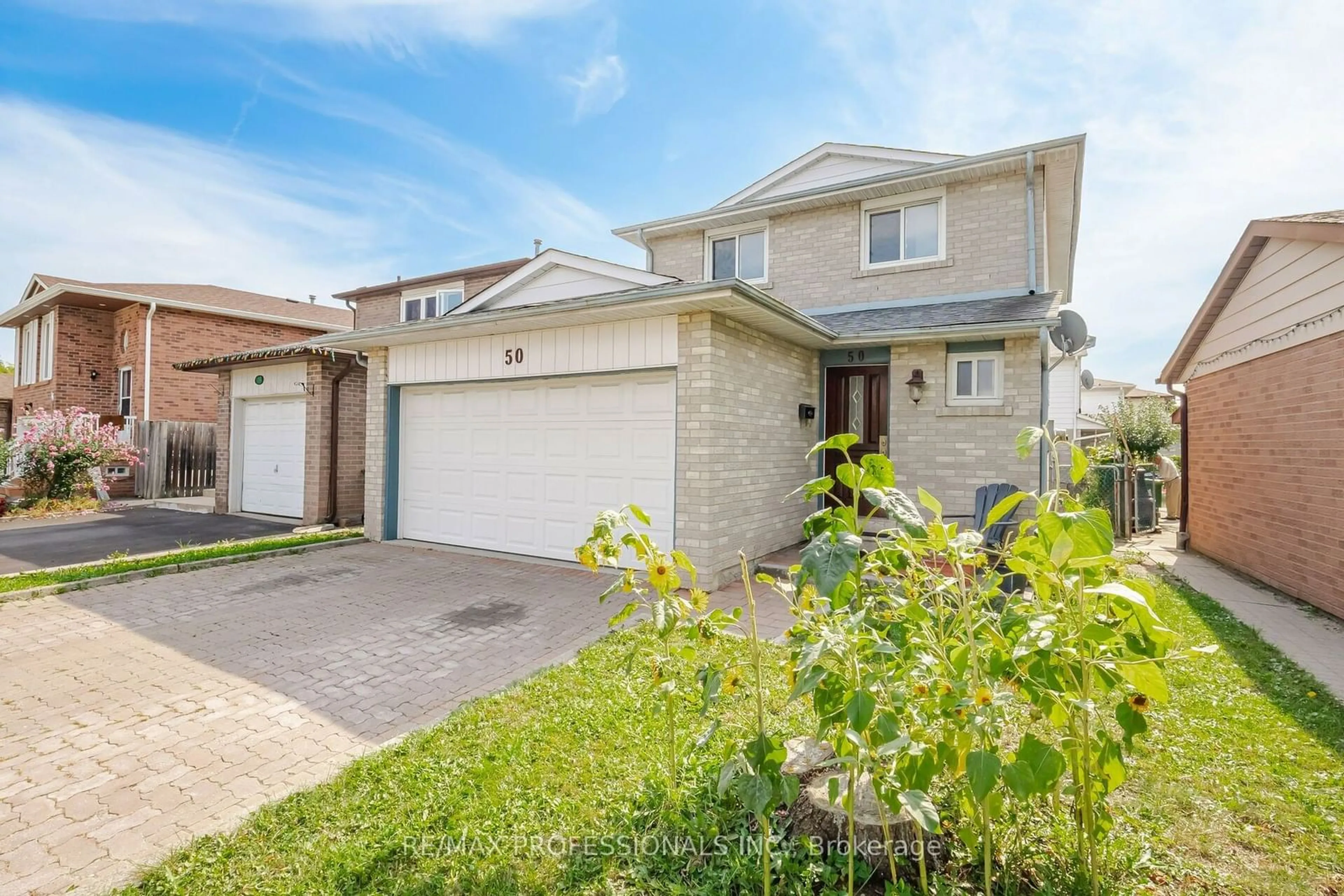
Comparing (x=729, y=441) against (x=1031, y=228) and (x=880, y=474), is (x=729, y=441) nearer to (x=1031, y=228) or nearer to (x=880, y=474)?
(x=880, y=474)

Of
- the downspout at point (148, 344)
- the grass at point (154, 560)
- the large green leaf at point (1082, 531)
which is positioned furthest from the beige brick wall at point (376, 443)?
the downspout at point (148, 344)

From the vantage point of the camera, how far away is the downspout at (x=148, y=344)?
1498 cm

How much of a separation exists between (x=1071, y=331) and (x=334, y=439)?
11575mm

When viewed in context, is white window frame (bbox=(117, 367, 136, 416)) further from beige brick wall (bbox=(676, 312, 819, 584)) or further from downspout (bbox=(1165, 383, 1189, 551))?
downspout (bbox=(1165, 383, 1189, 551))

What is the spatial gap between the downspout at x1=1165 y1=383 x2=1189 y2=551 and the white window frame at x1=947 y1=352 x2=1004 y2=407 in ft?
14.0

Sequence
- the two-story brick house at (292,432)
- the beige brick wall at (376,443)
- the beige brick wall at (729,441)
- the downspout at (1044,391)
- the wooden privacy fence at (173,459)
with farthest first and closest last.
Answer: the wooden privacy fence at (173,459) → the two-story brick house at (292,432) → the beige brick wall at (376,443) → the downspout at (1044,391) → the beige brick wall at (729,441)

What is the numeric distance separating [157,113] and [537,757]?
1176cm

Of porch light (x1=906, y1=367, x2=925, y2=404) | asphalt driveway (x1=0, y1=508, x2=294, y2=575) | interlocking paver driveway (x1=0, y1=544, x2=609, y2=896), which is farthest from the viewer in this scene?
porch light (x1=906, y1=367, x2=925, y2=404)

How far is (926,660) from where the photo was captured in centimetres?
184

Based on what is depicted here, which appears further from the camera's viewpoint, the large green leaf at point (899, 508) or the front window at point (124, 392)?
the front window at point (124, 392)

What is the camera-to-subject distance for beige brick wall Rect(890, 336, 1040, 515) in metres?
7.75

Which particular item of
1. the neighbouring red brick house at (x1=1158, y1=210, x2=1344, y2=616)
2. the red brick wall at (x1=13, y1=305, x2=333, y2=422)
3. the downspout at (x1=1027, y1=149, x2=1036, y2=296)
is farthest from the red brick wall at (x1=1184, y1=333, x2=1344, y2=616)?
the red brick wall at (x1=13, y1=305, x2=333, y2=422)

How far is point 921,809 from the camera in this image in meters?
1.60

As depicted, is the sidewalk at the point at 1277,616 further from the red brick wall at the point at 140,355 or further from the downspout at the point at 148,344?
the downspout at the point at 148,344
